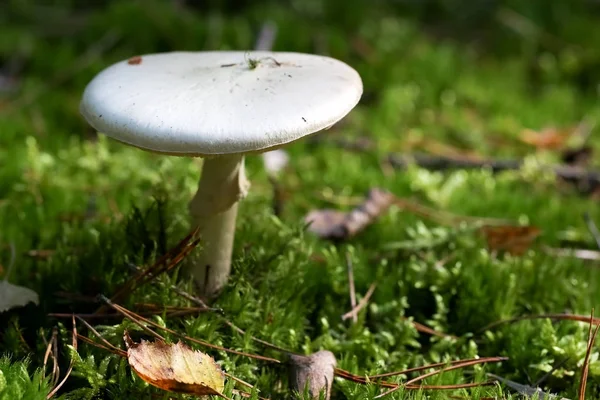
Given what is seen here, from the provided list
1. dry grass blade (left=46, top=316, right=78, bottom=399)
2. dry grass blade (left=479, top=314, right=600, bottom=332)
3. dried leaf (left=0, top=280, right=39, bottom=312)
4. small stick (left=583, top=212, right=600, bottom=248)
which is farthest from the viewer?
small stick (left=583, top=212, right=600, bottom=248)

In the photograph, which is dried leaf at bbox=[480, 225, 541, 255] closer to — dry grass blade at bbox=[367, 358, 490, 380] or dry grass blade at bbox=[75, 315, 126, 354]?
dry grass blade at bbox=[367, 358, 490, 380]

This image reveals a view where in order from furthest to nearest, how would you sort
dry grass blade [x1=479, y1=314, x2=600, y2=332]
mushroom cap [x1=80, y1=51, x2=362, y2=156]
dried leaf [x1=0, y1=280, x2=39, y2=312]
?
1. dry grass blade [x1=479, y1=314, x2=600, y2=332]
2. dried leaf [x1=0, y1=280, x2=39, y2=312]
3. mushroom cap [x1=80, y1=51, x2=362, y2=156]

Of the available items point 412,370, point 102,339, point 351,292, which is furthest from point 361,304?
point 102,339

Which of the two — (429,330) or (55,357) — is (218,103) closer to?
(55,357)

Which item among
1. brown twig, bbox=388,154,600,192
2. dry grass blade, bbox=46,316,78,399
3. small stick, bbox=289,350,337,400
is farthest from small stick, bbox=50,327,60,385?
brown twig, bbox=388,154,600,192

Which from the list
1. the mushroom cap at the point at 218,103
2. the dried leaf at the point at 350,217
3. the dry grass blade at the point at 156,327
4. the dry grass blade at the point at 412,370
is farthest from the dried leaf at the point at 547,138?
the dry grass blade at the point at 156,327

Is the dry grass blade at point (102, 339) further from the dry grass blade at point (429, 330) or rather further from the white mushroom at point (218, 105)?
the dry grass blade at point (429, 330)
